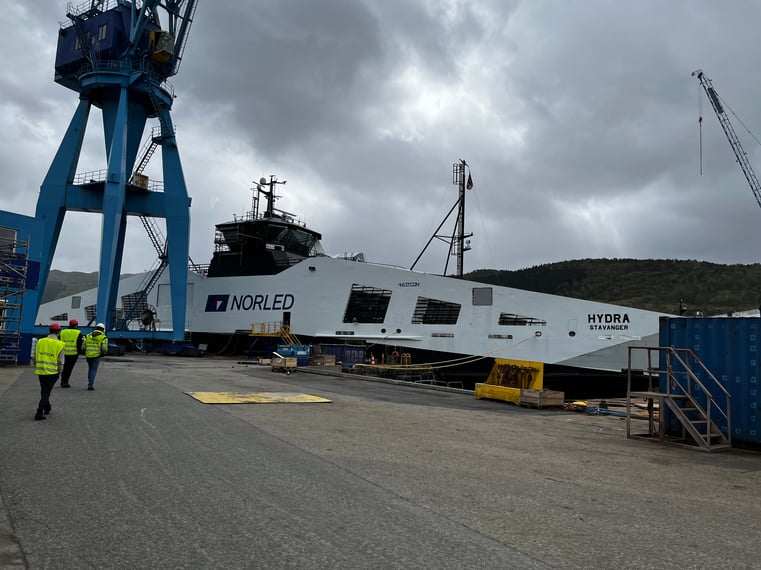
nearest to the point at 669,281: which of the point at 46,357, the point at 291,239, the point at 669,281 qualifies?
the point at 669,281

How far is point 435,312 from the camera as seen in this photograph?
968 inches

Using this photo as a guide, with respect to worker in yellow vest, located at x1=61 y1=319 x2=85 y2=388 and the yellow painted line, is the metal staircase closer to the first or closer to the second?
the yellow painted line

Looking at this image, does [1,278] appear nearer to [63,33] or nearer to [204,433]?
[204,433]

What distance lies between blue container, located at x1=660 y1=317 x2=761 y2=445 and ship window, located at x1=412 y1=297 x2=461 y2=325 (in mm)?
14232

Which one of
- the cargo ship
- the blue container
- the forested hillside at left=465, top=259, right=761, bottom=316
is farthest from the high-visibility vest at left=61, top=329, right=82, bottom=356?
the forested hillside at left=465, top=259, right=761, bottom=316

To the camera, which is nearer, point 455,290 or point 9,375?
point 9,375

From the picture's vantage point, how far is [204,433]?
7.54 m

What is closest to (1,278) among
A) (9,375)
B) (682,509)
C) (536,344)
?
(9,375)

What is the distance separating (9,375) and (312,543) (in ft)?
53.2

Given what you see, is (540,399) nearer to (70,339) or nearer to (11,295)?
(70,339)

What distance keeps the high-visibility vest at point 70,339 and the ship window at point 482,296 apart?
15441 mm

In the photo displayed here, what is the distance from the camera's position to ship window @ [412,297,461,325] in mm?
24047

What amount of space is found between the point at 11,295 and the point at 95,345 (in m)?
10.7

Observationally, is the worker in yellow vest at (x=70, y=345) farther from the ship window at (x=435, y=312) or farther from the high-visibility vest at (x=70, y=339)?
the ship window at (x=435, y=312)
